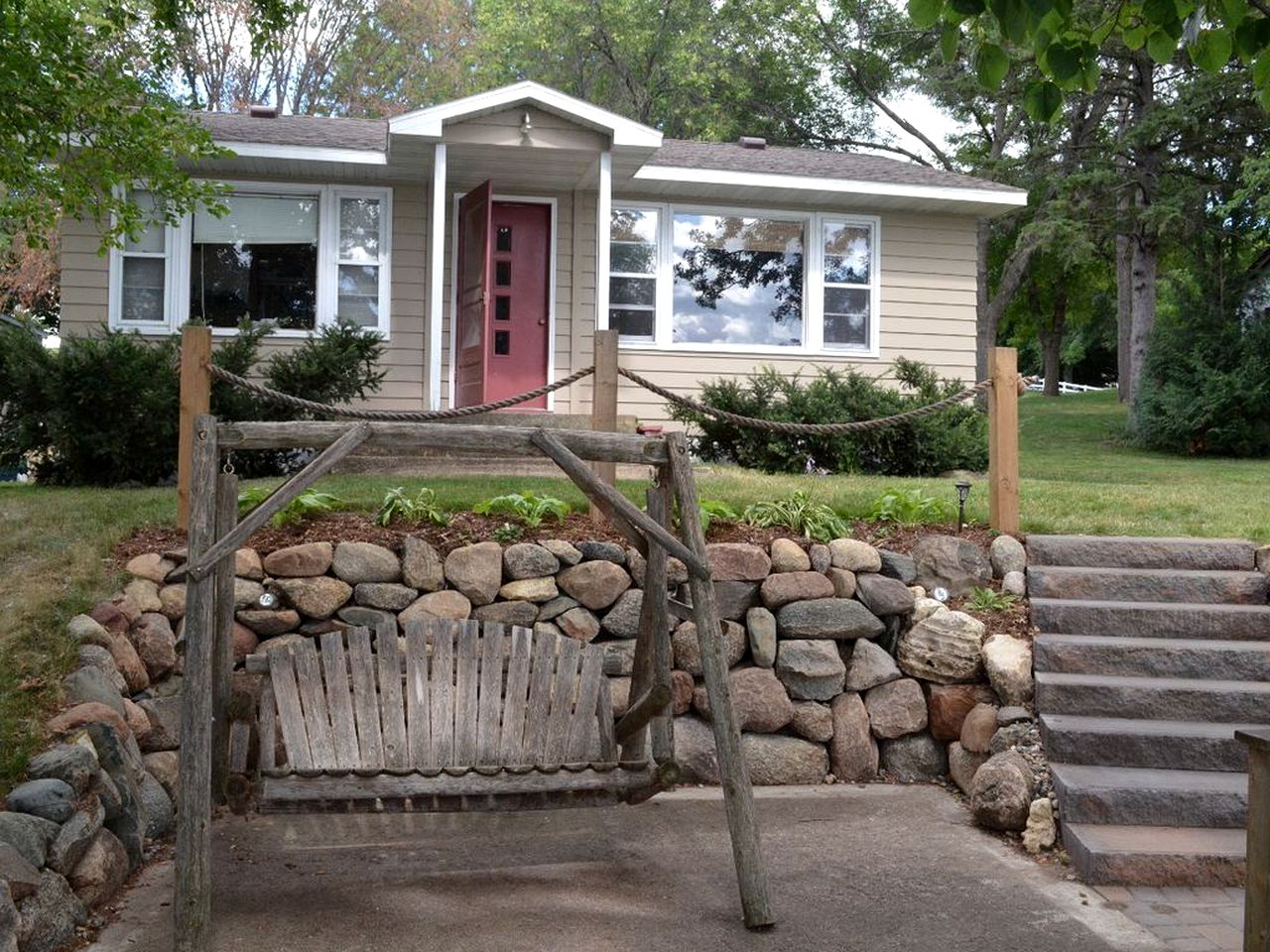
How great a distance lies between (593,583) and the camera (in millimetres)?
6191

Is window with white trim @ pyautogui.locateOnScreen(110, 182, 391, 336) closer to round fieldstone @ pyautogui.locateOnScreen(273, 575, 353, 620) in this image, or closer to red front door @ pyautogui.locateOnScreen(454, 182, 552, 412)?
red front door @ pyautogui.locateOnScreen(454, 182, 552, 412)

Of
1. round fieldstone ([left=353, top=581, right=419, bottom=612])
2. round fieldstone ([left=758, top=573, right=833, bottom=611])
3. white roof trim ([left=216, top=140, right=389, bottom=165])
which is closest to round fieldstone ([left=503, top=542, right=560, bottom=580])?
round fieldstone ([left=353, top=581, right=419, bottom=612])

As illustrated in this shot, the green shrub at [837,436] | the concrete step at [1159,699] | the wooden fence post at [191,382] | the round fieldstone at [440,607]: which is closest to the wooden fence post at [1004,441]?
the concrete step at [1159,699]

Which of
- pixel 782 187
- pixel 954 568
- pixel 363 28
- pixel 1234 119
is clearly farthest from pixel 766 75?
pixel 954 568

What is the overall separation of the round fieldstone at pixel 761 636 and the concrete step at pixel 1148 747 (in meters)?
1.43

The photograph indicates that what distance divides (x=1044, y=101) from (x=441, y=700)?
10.7 feet

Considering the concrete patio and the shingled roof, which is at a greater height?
the shingled roof

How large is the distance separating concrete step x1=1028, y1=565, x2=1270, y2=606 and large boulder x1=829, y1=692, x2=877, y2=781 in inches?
47.0

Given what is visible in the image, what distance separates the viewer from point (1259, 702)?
5.54 meters

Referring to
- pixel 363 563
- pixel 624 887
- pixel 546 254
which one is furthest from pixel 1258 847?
pixel 546 254

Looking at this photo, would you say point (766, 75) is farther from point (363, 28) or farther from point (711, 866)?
point (711, 866)

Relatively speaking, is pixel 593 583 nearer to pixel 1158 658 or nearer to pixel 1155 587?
pixel 1158 658

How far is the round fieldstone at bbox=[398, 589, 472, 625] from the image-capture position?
599 centimetres

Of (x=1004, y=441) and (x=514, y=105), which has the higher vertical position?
(x=514, y=105)
